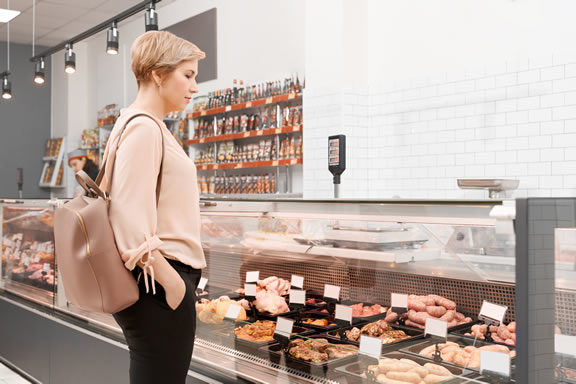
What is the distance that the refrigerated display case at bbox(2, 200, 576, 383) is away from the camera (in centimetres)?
188

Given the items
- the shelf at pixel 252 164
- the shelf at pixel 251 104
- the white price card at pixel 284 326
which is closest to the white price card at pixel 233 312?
the white price card at pixel 284 326

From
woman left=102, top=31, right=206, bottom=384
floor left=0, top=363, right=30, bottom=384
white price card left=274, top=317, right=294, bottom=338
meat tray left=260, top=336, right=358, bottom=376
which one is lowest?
floor left=0, top=363, right=30, bottom=384

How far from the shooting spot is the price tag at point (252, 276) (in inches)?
122

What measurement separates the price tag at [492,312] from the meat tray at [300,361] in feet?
1.64

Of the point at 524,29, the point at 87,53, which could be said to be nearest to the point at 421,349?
the point at 524,29

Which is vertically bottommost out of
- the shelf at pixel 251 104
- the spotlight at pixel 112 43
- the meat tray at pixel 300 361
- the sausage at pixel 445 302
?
the meat tray at pixel 300 361

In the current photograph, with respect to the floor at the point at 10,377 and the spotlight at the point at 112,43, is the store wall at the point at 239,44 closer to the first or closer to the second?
the spotlight at the point at 112,43

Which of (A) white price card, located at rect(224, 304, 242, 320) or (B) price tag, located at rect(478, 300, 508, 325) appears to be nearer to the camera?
(B) price tag, located at rect(478, 300, 508, 325)

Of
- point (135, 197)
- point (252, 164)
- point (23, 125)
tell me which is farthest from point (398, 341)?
point (23, 125)

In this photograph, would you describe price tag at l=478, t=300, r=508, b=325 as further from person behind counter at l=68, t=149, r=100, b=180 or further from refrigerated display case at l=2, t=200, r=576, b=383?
person behind counter at l=68, t=149, r=100, b=180

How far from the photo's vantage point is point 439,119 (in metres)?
5.49

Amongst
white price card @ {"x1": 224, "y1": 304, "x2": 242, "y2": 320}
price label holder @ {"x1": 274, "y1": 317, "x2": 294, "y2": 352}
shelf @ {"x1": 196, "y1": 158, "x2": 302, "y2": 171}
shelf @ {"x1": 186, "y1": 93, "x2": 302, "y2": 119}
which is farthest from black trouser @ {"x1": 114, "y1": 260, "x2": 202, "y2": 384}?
shelf @ {"x1": 186, "y1": 93, "x2": 302, "y2": 119}

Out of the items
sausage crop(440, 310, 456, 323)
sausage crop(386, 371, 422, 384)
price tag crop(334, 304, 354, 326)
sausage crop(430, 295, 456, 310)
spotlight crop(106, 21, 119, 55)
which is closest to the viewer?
sausage crop(386, 371, 422, 384)

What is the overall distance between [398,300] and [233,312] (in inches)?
30.0
